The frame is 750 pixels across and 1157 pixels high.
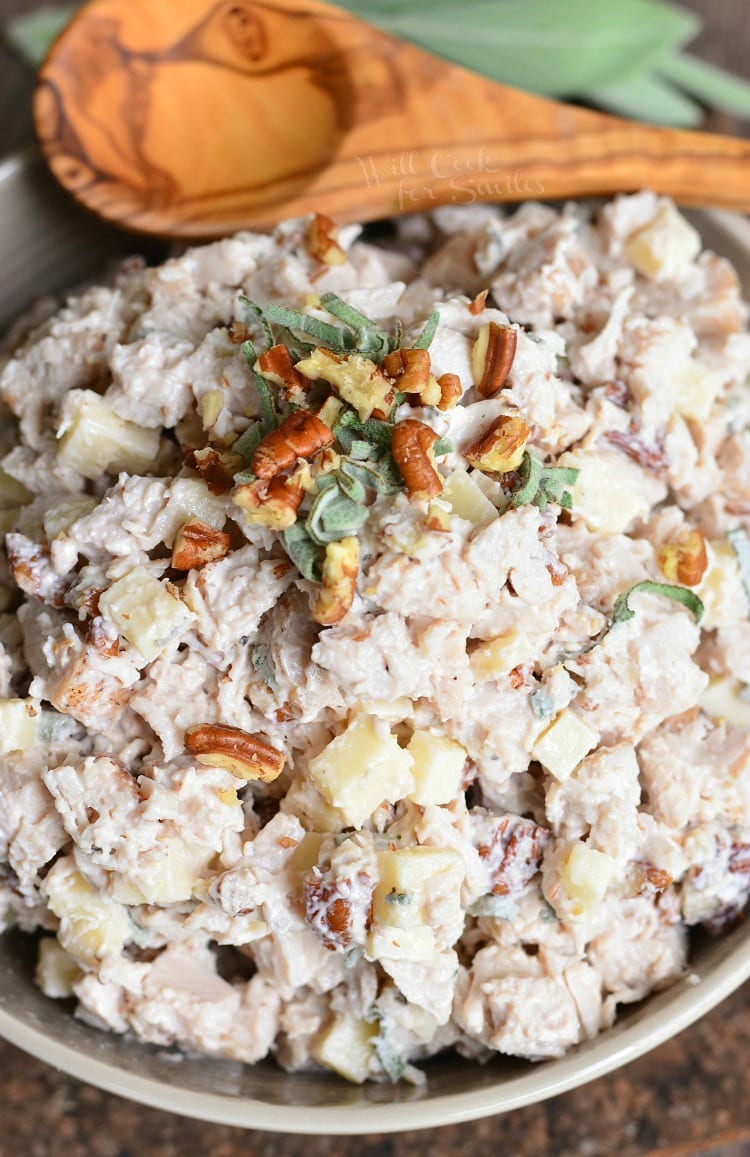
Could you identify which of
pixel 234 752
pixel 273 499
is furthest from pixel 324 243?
pixel 234 752

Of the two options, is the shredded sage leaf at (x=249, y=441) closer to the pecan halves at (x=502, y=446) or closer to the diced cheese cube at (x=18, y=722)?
the pecan halves at (x=502, y=446)

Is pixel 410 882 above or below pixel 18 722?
below

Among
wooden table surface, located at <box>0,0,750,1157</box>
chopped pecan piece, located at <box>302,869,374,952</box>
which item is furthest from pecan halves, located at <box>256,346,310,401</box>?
wooden table surface, located at <box>0,0,750,1157</box>

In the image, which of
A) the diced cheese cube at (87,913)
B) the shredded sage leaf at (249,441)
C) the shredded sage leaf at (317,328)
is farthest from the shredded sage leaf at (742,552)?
the diced cheese cube at (87,913)

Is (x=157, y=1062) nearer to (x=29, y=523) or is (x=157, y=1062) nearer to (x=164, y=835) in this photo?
(x=164, y=835)

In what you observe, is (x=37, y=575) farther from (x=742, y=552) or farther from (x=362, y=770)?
(x=742, y=552)

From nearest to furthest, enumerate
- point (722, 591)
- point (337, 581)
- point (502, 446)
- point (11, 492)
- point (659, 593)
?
point (337, 581)
point (502, 446)
point (659, 593)
point (722, 591)
point (11, 492)

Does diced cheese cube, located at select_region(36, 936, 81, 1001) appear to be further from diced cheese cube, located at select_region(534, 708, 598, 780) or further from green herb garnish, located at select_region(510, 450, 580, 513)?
green herb garnish, located at select_region(510, 450, 580, 513)
